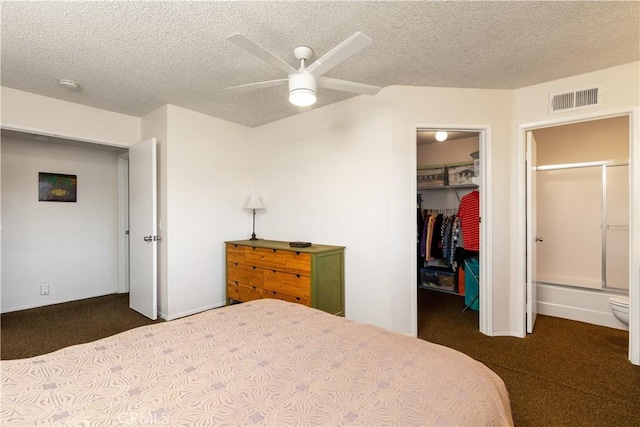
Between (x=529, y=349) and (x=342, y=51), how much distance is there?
9.45 ft

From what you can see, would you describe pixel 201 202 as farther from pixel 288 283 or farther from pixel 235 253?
pixel 288 283

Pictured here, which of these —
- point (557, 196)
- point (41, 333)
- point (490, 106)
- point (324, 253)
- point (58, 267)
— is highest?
point (490, 106)

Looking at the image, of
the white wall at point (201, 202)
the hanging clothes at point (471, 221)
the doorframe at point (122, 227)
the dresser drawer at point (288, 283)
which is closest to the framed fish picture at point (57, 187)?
the doorframe at point (122, 227)

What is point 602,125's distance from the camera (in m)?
3.68

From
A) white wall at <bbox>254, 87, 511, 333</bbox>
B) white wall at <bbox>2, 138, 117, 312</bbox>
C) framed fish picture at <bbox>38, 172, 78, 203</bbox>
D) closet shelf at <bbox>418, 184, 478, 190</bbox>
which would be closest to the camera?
→ white wall at <bbox>254, 87, 511, 333</bbox>

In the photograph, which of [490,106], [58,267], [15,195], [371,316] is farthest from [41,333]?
[490,106]

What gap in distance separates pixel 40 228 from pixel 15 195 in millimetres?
463

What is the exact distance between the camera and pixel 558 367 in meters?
2.34

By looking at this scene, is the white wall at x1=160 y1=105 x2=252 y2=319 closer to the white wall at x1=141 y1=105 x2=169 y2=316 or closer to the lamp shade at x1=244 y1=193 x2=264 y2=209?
the white wall at x1=141 y1=105 x2=169 y2=316

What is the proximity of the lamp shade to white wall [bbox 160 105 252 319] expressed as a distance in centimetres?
27

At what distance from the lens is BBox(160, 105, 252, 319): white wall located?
3.41 metres

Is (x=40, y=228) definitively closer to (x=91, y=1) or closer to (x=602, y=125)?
(x=91, y=1)

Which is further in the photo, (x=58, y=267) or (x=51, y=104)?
(x=58, y=267)

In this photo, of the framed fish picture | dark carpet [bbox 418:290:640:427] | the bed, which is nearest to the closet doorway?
dark carpet [bbox 418:290:640:427]
